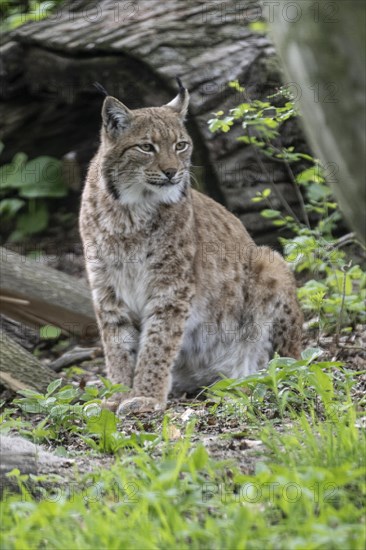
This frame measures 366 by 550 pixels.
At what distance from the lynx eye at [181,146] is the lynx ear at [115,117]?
0.33 m

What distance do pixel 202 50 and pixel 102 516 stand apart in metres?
5.64

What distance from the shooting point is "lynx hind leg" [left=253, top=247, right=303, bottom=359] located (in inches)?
240

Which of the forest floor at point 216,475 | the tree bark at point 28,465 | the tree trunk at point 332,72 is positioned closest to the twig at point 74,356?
the forest floor at point 216,475

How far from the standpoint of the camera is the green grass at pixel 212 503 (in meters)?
2.68

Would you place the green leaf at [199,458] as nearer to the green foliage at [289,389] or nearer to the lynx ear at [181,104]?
the green foliage at [289,389]

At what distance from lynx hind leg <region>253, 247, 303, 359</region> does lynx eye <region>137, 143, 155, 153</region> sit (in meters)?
1.17

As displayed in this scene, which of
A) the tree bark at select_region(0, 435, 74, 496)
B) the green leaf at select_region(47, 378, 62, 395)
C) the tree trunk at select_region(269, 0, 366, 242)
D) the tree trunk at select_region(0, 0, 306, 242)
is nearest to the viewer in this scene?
the tree trunk at select_region(269, 0, 366, 242)

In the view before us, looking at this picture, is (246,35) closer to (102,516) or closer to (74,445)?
(74,445)

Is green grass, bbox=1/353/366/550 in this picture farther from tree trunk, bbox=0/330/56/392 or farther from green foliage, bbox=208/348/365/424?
tree trunk, bbox=0/330/56/392

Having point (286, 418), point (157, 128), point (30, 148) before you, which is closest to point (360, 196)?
point (286, 418)

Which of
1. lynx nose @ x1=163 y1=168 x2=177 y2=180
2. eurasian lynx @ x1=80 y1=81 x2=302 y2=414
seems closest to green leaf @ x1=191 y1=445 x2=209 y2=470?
eurasian lynx @ x1=80 y1=81 x2=302 y2=414

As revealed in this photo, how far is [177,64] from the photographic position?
25.8 ft

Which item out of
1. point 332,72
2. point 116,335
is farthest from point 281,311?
point 332,72

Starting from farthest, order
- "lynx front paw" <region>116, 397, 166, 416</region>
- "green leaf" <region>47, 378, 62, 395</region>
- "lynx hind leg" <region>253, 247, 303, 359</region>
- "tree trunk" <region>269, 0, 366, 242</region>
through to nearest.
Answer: "lynx hind leg" <region>253, 247, 303, 359</region>
"lynx front paw" <region>116, 397, 166, 416</region>
"green leaf" <region>47, 378, 62, 395</region>
"tree trunk" <region>269, 0, 366, 242</region>
